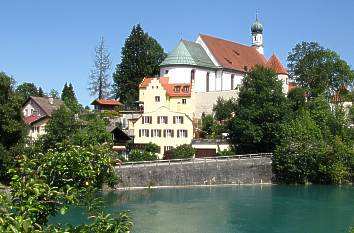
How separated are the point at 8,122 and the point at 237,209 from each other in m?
19.7

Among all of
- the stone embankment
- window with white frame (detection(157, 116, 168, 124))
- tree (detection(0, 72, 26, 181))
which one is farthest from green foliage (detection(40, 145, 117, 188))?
window with white frame (detection(157, 116, 168, 124))

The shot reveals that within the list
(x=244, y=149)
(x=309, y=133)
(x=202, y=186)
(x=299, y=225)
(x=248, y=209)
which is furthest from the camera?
(x=244, y=149)

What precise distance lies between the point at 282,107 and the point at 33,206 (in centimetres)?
5754

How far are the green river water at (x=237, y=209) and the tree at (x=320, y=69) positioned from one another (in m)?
25.0

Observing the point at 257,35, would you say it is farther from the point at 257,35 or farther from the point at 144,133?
the point at 144,133

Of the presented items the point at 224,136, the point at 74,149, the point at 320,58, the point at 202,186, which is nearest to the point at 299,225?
the point at 202,186

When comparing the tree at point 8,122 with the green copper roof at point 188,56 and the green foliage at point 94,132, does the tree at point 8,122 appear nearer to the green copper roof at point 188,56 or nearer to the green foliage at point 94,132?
the green foliage at point 94,132

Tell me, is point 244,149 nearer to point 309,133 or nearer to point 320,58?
point 309,133

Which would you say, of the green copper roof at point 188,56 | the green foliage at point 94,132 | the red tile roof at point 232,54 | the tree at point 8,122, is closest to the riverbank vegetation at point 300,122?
the green copper roof at point 188,56

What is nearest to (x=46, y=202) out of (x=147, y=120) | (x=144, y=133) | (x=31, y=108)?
(x=144, y=133)

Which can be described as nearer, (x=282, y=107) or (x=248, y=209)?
(x=248, y=209)

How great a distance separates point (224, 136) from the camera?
66.9 meters

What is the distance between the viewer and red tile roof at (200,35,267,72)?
86681 mm

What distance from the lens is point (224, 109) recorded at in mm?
69938
